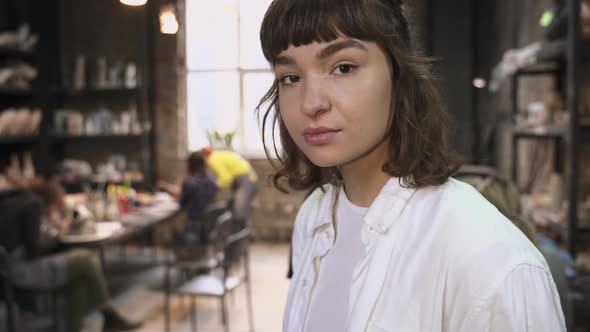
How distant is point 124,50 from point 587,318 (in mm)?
5759

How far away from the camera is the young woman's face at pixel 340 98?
2.66 feet

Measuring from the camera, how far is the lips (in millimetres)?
820

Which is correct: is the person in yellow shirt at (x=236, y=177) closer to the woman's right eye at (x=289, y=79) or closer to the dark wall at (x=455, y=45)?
the dark wall at (x=455, y=45)

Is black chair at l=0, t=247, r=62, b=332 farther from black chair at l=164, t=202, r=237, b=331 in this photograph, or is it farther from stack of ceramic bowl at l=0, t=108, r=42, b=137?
stack of ceramic bowl at l=0, t=108, r=42, b=137

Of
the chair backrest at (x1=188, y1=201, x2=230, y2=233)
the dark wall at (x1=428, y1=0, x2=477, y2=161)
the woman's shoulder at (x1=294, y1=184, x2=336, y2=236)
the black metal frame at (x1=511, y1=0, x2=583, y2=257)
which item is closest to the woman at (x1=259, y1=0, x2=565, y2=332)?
the woman's shoulder at (x1=294, y1=184, x2=336, y2=236)

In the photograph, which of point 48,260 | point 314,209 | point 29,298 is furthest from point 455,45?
point 314,209

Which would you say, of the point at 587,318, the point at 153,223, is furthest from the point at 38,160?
the point at 587,318

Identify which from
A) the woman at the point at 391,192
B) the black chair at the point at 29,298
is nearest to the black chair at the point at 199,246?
the black chair at the point at 29,298

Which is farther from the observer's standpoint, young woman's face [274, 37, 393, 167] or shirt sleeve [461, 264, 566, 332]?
young woman's face [274, 37, 393, 167]

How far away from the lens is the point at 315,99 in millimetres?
810

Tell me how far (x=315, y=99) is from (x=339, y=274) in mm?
339

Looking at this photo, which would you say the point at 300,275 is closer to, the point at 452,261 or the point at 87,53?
the point at 452,261

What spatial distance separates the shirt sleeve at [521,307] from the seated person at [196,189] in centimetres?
420

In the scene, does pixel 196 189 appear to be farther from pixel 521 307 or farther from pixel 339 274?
pixel 521 307
